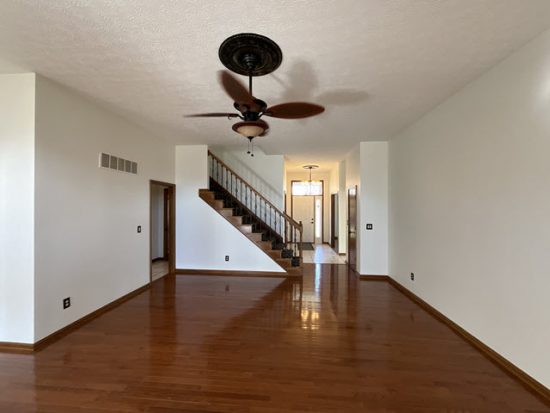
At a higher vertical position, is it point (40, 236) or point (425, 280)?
point (40, 236)

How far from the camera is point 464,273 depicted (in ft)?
9.95

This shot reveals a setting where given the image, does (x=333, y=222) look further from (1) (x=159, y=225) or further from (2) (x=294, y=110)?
(2) (x=294, y=110)

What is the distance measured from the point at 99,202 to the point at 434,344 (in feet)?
14.9

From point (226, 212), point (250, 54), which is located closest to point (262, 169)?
point (226, 212)

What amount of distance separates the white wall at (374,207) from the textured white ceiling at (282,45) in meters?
1.94

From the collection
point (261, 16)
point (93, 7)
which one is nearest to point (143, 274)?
point (93, 7)

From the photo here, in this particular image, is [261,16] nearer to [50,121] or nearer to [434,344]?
[50,121]

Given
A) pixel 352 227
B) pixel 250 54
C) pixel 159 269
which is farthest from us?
pixel 352 227

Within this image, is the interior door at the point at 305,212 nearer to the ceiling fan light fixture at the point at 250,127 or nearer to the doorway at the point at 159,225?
the doorway at the point at 159,225

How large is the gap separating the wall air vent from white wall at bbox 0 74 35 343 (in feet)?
3.15

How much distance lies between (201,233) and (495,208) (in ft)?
16.8

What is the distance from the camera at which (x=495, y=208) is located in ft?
8.43

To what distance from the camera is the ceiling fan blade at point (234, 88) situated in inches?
82.4

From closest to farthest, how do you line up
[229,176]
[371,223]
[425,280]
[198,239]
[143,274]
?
[425,280] < [143,274] < [371,223] < [198,239] < [229,176]
